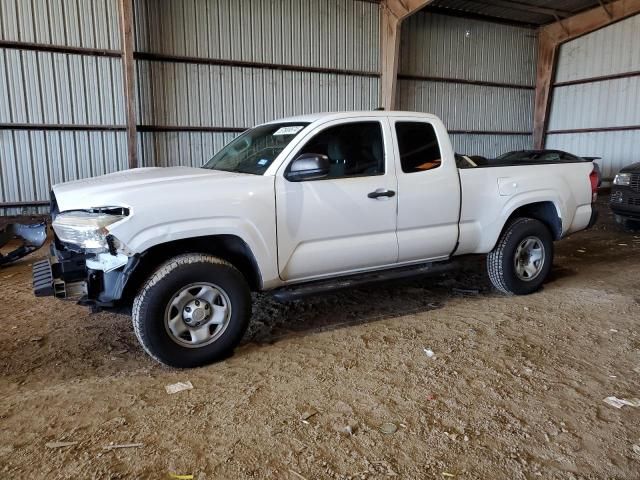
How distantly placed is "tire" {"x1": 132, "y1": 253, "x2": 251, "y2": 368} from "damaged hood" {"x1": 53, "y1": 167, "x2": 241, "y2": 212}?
1.63ft

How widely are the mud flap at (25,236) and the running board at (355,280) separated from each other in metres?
4.01

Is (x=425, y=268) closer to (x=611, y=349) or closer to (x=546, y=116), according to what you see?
(x=611, y=349)

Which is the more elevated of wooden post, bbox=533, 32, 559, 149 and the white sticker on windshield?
wooden post, bbox=533, 32, 559, 149

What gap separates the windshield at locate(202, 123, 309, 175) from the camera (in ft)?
13.5

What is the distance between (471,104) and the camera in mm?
15367

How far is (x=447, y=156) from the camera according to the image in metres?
4.73

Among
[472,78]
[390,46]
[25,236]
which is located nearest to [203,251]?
[25,236]

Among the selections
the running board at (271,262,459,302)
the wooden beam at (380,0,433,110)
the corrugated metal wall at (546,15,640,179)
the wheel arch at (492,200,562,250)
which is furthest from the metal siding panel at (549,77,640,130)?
the running board at (271,262,459,302)

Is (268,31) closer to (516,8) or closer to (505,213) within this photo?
(516,8)

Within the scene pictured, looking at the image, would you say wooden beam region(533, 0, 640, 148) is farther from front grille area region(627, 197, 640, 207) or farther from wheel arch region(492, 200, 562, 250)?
wheel arch region(492, 200, 562, 250)

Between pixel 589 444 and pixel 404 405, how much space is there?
1041 millimetres

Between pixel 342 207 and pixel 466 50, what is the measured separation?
42.5ft

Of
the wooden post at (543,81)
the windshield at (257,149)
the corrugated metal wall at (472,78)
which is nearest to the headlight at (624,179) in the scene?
the corrugated metal wall at (472,78)

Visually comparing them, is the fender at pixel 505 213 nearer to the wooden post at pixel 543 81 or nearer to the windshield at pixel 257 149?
the windshield at pixel 257 149
